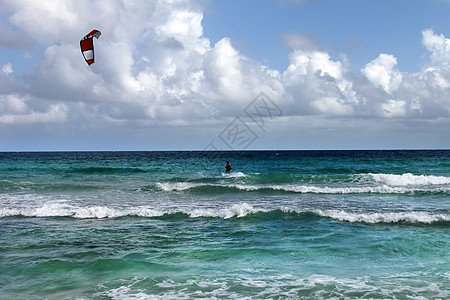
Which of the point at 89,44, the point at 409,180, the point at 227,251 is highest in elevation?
the point at 89,44

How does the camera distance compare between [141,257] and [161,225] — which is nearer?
[141,257]

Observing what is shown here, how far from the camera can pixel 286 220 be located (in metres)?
14.0

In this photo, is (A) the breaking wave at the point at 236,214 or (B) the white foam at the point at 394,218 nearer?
(B) the white foam at the point at 394,218

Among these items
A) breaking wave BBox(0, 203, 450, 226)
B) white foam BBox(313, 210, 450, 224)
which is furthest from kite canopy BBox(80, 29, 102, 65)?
white foam BBox(313, 210, 450, 224)

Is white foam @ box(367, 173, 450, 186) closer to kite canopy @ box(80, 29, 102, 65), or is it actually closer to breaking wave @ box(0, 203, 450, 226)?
breaking wave @ box(0, 203, 450, 226)

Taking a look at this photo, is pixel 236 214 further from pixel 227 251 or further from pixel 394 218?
pixel 394 218

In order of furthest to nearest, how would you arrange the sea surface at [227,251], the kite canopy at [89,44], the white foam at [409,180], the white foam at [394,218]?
the white foam at [409,180], the white foam at [394,218], the kite canopy at [89,44], the sea surface at [227,251]

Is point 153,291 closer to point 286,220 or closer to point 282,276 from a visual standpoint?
point 282,276

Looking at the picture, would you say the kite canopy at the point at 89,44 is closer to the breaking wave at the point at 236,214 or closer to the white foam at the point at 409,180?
the breaking wave at the point at 236,214

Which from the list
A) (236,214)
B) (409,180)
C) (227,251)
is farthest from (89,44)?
(409,180)

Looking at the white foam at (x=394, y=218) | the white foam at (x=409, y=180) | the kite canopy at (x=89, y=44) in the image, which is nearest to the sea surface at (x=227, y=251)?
the white foam at (x=394, y=218)

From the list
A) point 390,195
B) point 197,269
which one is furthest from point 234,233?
point 390,195

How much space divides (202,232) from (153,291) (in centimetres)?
497

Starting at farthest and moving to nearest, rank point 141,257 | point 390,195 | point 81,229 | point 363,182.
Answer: point 363,182, point 390,195, point 81,229, point 141,257
